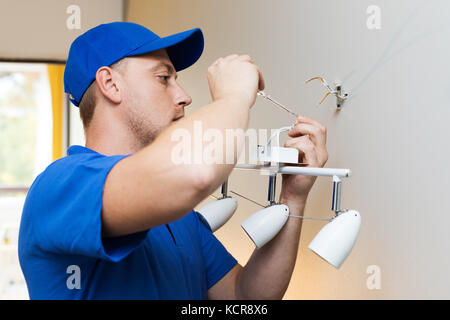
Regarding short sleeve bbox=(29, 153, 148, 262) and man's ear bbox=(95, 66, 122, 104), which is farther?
man's ear bbox=(95, 66, 122, 104)

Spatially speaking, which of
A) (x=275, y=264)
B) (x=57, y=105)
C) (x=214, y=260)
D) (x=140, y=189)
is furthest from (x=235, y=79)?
(x=57, y=105)

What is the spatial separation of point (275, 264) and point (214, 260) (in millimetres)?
212

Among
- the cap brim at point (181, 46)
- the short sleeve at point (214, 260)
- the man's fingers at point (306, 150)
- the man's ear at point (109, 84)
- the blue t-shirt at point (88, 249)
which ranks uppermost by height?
the cap brim at point (181, 46)

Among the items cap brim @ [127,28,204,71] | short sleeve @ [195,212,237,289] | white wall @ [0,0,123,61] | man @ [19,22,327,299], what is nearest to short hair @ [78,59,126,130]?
man @ [19,22,327,299]

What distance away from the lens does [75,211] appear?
2.10 feet

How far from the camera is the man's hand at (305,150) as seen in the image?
93 cm

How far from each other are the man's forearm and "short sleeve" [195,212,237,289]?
9 cm

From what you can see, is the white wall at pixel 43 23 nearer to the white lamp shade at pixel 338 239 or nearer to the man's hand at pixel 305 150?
the man's hand at pixel 305 150

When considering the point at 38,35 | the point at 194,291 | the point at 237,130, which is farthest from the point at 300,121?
the point at 38,35

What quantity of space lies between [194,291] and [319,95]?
55 cm

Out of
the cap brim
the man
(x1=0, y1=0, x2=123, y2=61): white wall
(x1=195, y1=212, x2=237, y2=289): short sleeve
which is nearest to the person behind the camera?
the man

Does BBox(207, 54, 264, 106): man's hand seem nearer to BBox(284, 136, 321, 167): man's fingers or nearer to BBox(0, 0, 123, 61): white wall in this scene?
BBox(284, 136, 321, 167): man's fingers

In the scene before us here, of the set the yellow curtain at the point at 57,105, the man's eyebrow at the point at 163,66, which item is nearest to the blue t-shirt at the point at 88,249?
the man's eyebrow at the point at 163,66

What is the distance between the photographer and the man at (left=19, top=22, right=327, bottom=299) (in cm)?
61
